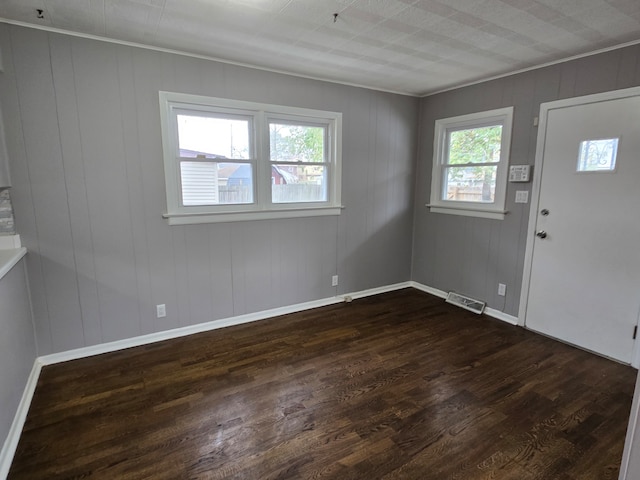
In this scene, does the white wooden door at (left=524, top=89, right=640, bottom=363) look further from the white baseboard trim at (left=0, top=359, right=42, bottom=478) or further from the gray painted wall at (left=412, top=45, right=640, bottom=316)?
the white baseboard trim at (left=0, top=359, right=42, bottom=478)

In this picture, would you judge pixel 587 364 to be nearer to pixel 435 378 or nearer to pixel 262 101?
pixel 435 378

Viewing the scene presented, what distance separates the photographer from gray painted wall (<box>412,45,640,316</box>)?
2738 mm

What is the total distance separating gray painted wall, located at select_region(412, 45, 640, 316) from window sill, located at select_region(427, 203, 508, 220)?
0.06 metres

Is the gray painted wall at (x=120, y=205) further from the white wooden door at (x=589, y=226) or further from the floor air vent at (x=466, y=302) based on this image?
the white wooden door at (x=589, y=226)

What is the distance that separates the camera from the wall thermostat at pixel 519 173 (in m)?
3.19

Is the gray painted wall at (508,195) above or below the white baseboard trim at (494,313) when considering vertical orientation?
above

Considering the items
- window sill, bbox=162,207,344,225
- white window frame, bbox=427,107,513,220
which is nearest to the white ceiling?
white window frame, bbox=427,107,513,220

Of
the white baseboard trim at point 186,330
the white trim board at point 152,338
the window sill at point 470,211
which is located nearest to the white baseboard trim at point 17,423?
the white trim board at point 152,338

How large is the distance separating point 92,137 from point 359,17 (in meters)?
2.12

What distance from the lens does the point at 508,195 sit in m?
→ 3.39

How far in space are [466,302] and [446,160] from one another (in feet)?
5.54

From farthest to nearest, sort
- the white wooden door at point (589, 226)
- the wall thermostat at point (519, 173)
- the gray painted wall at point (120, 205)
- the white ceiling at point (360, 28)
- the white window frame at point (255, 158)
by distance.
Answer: the wall thermostat at point (519, 173) < the white window frame at point (255, 158) < the white wooden door at point (589, 226) < the gray painted wall at point (120, 205) < the white ceiling at point (360, 28)

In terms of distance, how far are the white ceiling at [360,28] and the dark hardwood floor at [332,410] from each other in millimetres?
2440

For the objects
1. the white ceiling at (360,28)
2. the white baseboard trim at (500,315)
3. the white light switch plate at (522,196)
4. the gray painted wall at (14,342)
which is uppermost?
the white ceiling at (360,28)
